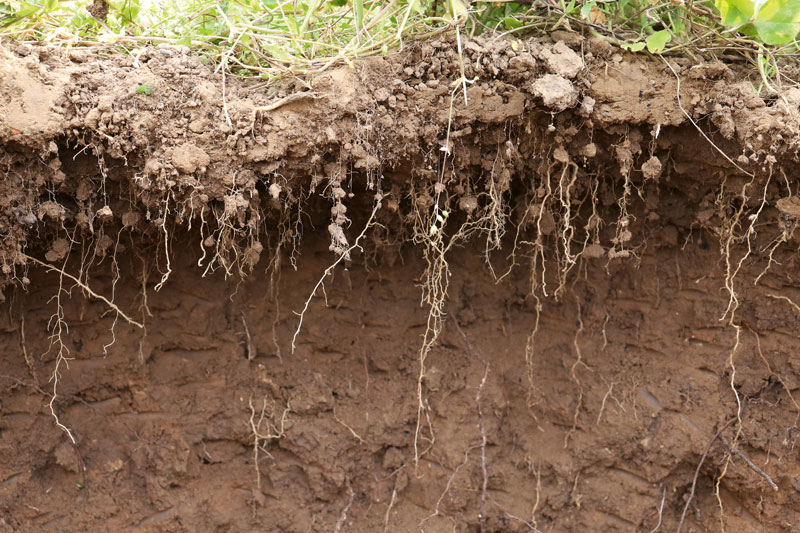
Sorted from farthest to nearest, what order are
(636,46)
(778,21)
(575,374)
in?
1. (575,374)
2. (636,46)
3. (778,21)

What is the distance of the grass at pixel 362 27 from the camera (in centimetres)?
175

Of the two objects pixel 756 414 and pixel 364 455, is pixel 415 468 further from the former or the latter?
pixel 756 414

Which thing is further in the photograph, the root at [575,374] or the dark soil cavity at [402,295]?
the root at [575,374]

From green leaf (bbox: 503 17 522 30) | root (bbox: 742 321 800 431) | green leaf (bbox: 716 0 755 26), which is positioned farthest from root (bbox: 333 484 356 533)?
green leaf (bbox: 716 0 755 26)

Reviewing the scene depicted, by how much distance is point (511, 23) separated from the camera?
184cm

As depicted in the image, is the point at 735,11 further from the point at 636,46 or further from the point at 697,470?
the point at 697,470

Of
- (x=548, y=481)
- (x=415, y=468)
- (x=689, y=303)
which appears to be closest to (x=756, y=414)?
(x=689, y=303)

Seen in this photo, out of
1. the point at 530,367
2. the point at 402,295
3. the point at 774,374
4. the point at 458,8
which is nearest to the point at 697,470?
the point at 774,374

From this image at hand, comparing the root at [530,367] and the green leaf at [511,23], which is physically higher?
the green leaf at [511,23]

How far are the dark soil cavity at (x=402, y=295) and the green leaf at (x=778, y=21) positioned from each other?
0.50 ft

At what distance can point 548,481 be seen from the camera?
2.48 metres

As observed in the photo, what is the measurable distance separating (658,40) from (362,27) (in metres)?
0.72

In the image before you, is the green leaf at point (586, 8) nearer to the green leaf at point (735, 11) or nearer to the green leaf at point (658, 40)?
the green leaf at point (658, 40)

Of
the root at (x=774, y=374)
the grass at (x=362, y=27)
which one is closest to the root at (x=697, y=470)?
the root at (x=774, y=374)
